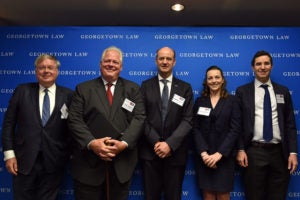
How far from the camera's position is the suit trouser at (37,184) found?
2.42m

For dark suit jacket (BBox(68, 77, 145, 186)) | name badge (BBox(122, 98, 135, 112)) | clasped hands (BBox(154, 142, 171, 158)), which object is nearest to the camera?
dark suit jacket (BBox(68, 77, 145, 186))

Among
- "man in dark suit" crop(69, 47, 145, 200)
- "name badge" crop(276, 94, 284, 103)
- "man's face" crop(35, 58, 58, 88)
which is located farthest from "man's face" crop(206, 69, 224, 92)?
"man's face" crop(35, 58, 58, 88)

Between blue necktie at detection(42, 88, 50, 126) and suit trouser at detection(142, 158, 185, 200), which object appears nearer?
blue necktie at detection(42, 88, 50, 126)

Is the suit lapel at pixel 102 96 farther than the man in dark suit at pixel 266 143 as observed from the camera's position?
No

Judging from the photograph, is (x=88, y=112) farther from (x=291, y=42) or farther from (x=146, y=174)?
(x=291, y=42)

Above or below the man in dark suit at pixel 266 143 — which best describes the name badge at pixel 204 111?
above

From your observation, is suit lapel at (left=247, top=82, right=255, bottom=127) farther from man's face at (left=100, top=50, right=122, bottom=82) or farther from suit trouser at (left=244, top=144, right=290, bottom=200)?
man's face at (left=100, top=50, right=122, bottom=82)

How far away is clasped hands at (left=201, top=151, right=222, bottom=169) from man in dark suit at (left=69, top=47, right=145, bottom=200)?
2.12ft

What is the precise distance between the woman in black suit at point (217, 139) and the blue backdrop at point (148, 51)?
0.46 metres

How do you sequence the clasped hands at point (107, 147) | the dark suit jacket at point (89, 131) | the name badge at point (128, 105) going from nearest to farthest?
1. the clasped hands at point (107, 147)
2. the dark suit jacket at point (89, 131)
3. the name badge at point (128, 105)

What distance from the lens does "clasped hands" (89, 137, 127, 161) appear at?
2.18 meters

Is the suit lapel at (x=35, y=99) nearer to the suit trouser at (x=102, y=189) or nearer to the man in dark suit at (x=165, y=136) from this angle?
the suit trouser at (x=102, y=189)

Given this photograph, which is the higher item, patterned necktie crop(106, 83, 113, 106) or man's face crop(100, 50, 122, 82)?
man's face crop(100, 50, 122, 82)

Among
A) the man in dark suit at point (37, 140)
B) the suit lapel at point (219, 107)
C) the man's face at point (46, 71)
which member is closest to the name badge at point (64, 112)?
the man in dark suit at point (37, 140)
